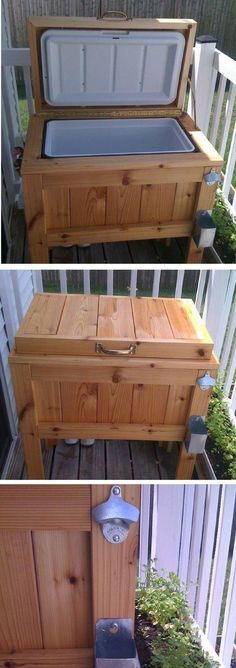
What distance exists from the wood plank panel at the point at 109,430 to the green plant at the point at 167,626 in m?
0.41

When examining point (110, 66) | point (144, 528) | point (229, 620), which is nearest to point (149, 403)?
point (144, 528)

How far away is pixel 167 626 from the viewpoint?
1282 millimetres

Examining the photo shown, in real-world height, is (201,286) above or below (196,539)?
above

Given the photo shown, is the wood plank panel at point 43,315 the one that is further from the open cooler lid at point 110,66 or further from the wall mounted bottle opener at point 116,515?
the open cooler lid at point 110,66

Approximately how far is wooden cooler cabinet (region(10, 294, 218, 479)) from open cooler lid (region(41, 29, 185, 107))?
0.71 m

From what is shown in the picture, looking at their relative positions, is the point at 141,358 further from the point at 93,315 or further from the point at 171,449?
the point at 171,449

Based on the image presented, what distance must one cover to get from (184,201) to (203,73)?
742mm

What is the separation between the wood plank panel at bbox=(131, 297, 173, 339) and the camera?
1071 millimetres

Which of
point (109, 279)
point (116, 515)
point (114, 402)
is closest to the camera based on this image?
point (116, 515)

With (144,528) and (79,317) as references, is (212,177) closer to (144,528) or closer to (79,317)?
(79,317)

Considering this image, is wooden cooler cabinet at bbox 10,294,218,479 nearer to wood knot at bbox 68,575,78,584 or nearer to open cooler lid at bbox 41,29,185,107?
wood knot at bbox 68,575,78,584

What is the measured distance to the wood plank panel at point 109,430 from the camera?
1229 millimetres

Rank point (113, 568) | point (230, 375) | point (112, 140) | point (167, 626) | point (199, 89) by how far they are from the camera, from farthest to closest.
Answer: point (199, 89) → point (230, 375) → point (112, 140) → point (167, 626) → point (113, 568)

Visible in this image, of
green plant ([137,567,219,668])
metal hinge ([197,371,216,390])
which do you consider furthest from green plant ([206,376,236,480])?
metal hinge ([197,371,216,390])
